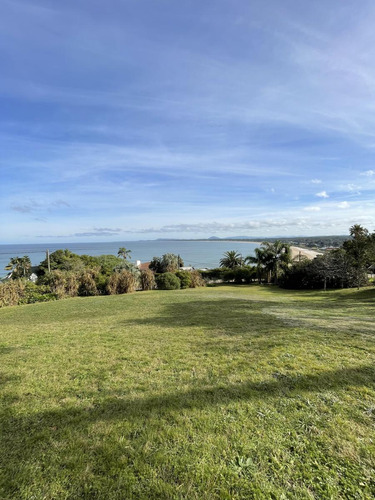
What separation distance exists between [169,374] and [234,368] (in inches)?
44.6

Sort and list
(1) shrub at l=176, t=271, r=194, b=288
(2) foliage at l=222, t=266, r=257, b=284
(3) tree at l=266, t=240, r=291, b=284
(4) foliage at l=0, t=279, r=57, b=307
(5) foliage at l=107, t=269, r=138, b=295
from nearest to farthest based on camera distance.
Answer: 1. (4) foliage at l=0, t=279, r=57, b=307
2. (5) foliage at l=107, t=269, r=138, b=295
3. (1) shrub at l=176, t=271, r=194, b=288
4. (3) tree at l=266, t=240, r=291, b=284
5. (2) foliage at l=222, t=266, r=257, b=284

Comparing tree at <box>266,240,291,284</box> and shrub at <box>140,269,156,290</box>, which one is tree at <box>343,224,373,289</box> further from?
shrub at <box>140,269,156,290</box>

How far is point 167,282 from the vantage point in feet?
85.4

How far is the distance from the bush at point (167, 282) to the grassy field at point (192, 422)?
20405 mm

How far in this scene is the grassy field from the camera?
2.06 meters

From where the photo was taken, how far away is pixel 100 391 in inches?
144

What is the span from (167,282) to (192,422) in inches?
919

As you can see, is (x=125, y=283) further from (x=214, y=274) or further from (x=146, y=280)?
(x=214, y=274)

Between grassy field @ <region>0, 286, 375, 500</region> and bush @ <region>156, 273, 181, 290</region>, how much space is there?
20405 millimetres

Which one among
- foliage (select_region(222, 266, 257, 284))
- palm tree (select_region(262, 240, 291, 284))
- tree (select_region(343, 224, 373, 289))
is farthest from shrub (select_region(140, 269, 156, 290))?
tree (select_region(343, 224, 373, 289))

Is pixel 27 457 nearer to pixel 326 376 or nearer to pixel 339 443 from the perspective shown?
pixel 339 443

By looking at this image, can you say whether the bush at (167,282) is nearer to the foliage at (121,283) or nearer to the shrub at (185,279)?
the shrub at (185,279)

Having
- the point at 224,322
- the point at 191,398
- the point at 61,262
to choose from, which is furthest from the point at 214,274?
the point at 191,398

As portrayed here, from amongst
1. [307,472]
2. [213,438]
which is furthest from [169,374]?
[307,472]
